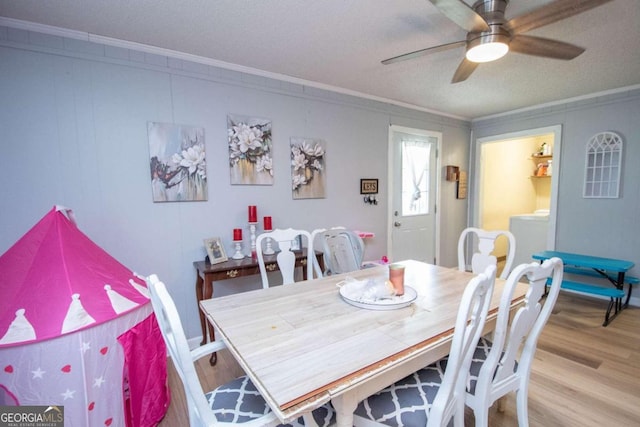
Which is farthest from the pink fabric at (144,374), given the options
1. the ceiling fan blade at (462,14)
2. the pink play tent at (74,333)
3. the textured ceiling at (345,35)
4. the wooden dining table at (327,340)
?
the ceiling fan blade at (462,14)

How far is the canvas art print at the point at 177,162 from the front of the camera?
230cm

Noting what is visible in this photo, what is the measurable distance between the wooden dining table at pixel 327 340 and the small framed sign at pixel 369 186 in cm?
196

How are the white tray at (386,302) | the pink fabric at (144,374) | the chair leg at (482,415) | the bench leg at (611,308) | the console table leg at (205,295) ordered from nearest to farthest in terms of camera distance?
the chair leg at (482,415)
the white tray at (386,302)
the pink fabric at (144,374)
the console table leg at (205,295)
the bench leg at (611,308)

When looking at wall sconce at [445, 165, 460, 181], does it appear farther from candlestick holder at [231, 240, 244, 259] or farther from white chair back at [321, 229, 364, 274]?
candlestick holder at [231, 240, 244, 259]

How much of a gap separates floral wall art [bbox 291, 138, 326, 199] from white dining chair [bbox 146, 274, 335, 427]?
1909mm

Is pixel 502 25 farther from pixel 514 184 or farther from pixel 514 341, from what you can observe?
pixel 514 184

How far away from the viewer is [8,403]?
128cm

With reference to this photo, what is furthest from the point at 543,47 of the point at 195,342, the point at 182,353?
the point at 195,342

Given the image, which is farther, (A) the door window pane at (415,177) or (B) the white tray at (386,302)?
(A) the door window pane at (415,177)

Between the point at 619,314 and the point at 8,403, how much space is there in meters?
4.89

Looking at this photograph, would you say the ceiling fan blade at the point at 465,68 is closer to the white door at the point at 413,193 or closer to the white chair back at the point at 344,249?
the white chair back at the point at 344,249

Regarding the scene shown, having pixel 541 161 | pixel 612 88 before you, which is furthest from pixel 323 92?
pixel 541 161

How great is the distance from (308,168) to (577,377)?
275cm

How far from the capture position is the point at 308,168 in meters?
3.08
